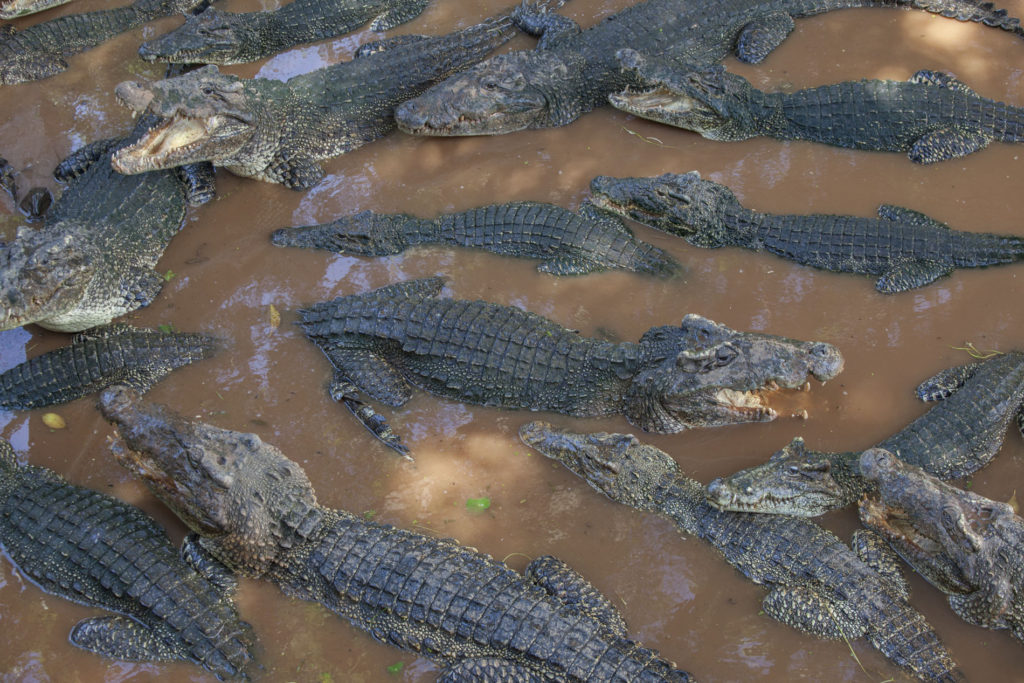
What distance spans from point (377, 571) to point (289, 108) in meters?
3.51

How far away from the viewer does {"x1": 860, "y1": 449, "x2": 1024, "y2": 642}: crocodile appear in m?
3.85

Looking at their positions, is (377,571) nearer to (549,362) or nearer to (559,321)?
(549,362)

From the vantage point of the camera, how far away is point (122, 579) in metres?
4.02

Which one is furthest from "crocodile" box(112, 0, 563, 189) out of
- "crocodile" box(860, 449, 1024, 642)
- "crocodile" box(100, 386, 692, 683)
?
"crocodile" box(860, 449, 1024, 642)

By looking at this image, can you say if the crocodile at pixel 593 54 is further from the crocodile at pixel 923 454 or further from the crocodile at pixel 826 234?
the crocodile at pixel 923 454

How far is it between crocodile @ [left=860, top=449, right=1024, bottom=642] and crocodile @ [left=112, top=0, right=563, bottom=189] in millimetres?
4123

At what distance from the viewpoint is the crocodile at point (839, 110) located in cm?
559

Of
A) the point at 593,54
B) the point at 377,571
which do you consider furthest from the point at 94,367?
the point at 593,54

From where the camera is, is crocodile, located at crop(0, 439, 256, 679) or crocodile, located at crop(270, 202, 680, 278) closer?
crocodile, located at crop(0, 439, 256, 679)

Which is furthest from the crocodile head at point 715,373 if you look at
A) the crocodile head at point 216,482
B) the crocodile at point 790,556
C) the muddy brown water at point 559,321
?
the crocodile head at point 216,482

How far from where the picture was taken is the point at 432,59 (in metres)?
6.31

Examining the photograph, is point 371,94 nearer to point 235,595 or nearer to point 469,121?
point 469,121

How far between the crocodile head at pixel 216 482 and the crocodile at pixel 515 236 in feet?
5.45

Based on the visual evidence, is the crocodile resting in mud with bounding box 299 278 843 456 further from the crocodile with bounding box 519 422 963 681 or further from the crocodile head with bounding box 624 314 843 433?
the crocodile with bounding box 519 422 963 681
